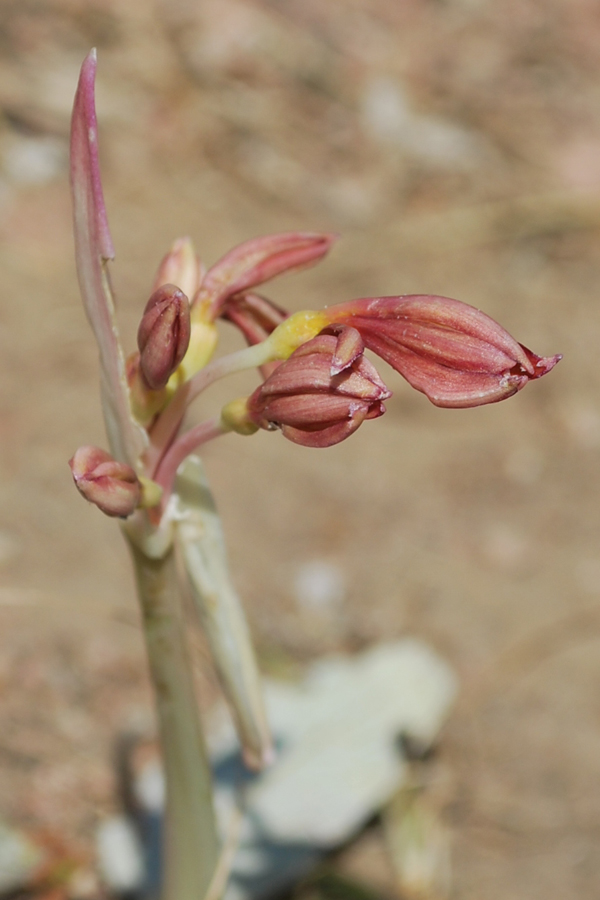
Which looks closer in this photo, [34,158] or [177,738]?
[177,738]

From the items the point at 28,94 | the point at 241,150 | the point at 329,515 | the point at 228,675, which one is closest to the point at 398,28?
the point at 241,150

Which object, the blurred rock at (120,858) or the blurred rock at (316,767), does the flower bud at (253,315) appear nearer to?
the blurred rock at (316,767)

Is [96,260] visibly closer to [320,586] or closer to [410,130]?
[320,586]

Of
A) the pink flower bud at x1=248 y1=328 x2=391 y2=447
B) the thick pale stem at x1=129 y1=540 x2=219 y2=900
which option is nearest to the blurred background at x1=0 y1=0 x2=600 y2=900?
the thick pale stem at x1=129 y1=540 x2=219 y2=900

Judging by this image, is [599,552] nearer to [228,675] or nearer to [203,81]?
[228,675]

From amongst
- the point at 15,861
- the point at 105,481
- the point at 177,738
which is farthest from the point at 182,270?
the point at 15,861

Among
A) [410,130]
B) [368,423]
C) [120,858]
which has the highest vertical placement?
[410,130]
